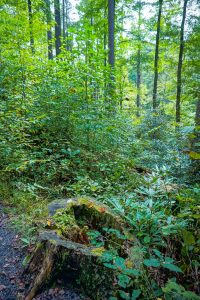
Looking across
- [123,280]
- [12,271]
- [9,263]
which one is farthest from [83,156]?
[123,280]

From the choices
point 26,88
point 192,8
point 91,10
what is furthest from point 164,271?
point 91,10

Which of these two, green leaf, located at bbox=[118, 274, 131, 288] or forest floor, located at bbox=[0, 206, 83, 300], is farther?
forest floor, located at bbox=[0, 206, 83, 300]

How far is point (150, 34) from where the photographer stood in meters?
14.0

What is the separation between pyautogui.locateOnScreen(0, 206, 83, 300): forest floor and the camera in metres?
2.01

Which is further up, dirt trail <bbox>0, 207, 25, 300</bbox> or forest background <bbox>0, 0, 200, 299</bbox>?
forest background <bbox>0, 0, 200, 299</bbox>

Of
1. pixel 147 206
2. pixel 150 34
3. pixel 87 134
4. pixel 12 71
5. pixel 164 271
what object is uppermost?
pixel 150 34

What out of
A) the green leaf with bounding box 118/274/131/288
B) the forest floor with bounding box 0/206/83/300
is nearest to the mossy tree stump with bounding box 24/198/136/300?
the forest floor with bounding box 0/206/83/300

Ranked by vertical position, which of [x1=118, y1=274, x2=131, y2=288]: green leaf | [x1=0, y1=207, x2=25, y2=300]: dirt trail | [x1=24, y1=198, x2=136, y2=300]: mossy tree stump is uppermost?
[x1=118, y1=274, x2=131, y2=288]: green leaf

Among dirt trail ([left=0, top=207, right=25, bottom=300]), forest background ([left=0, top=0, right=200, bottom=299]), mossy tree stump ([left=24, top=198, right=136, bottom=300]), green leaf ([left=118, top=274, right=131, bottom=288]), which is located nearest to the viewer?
green leaf ([left=118, top=274, right=131, bottom=288])

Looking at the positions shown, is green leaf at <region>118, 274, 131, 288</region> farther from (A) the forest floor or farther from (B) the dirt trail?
(B) the dirt trail

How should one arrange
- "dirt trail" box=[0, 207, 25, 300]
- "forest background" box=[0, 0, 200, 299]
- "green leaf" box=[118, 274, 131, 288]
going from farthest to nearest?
"forest background" box=[0, 0, 200, 299] → "dirt trail" box=[0, 207, 25, 300] → "green leaf" box=[118, 274, 131, 288]

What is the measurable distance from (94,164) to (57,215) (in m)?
2.36

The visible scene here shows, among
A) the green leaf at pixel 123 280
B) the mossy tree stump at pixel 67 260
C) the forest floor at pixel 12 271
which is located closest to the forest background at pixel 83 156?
the green leaf at pixel 123 280

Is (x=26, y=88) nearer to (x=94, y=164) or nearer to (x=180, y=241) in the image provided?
(x=94, y=164)
